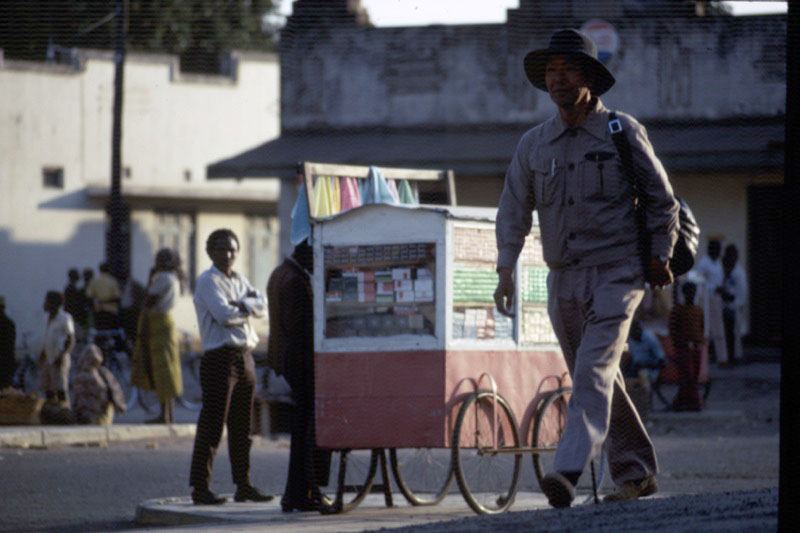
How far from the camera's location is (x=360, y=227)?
1006 cm

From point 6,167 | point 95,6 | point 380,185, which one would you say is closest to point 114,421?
Result: point 380,185

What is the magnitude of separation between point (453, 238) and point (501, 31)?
2017 cm

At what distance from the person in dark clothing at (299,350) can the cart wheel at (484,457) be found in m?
0.93

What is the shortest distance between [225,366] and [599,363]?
4012 mm

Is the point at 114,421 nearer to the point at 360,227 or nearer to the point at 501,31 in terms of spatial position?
the point at 360,227

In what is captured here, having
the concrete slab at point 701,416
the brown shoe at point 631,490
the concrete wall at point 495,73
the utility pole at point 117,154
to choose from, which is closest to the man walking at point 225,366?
the brown shoe at point 631,490

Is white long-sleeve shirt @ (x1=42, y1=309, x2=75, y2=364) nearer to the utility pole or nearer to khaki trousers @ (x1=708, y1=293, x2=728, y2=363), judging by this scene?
khaki trousers @ (x1=708, y1=293, x2=728, y2=363)

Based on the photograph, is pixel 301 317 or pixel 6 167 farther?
pixel 6 167

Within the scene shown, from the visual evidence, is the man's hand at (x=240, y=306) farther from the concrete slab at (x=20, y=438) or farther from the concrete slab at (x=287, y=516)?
the concrete slab at (x=20, y=438)

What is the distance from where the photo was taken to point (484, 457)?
10.2 meters

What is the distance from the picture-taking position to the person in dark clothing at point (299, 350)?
10.3 metres

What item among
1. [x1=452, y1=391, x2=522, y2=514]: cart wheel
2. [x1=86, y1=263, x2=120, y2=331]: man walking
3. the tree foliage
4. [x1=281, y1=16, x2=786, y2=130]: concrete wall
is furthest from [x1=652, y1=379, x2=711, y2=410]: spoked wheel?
the tree foliage

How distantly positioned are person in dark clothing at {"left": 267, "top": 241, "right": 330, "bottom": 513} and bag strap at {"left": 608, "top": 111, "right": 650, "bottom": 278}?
10.5 feet

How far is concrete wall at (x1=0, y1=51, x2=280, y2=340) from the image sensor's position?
40281 millimetres
